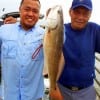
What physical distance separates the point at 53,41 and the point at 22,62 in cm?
60

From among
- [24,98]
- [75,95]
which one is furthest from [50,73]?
[75,95]

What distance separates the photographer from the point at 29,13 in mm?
4457

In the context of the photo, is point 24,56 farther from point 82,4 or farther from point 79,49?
point 82,4

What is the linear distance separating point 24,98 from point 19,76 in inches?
10.7

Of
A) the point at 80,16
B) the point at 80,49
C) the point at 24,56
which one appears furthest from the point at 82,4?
the point at 24,56

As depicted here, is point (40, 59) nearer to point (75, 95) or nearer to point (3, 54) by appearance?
point (3, 54)

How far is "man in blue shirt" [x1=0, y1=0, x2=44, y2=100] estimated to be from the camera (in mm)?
4477

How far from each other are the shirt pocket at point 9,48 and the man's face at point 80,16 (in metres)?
0.80

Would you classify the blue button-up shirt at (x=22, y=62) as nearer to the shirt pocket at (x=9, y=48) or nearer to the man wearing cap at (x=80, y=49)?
the shirt pocket at (x=9, y=48)

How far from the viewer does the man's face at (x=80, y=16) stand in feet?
15.4

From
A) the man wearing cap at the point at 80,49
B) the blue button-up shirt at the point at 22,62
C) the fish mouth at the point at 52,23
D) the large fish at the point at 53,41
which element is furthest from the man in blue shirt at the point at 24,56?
the fish mouth at the point at 52,23

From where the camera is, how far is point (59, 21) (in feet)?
13.1

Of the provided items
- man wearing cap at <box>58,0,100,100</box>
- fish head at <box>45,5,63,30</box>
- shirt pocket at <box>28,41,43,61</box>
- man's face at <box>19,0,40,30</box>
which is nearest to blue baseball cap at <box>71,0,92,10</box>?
man wearing cap at <box>58,0,100,100</box>

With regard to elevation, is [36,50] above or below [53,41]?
below
